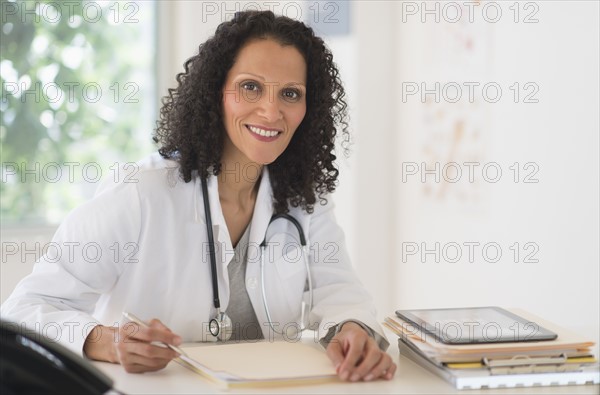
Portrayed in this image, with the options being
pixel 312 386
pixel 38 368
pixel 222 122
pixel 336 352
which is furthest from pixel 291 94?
pixel 38 368

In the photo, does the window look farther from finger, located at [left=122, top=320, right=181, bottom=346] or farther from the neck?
finger, located at [left=122, top=320, right=181, bottom=346]

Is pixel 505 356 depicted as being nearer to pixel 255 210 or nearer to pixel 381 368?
pixel 381 368

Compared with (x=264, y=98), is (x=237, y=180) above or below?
below

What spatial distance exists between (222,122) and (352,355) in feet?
2.53

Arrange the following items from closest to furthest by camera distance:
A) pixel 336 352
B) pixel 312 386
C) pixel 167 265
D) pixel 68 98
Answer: pixel 312 386
pixel 336 352
pixel 167 265
pixel 68 98

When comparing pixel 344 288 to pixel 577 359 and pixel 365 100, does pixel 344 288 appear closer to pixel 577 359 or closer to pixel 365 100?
pixel 577 359

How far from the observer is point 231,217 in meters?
1.85

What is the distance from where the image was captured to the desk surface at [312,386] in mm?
1201

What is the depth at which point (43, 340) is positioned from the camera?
3.14ft

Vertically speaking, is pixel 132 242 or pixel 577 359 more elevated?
pixel 132 242

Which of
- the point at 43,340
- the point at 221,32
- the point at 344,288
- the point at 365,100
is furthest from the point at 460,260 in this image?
the point at 43,340

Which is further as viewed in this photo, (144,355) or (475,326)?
(475,326)

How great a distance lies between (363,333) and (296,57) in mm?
724

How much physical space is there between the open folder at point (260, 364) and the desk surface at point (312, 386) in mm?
14
